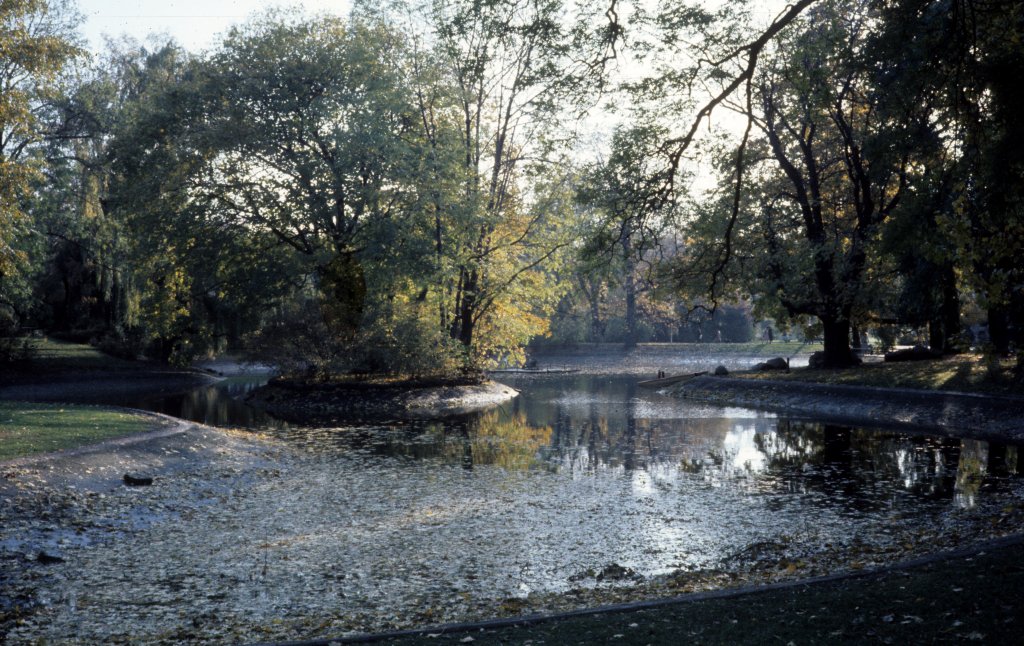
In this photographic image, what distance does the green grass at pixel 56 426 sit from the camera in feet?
48.9

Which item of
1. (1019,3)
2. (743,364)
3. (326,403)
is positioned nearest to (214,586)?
(1019,3)

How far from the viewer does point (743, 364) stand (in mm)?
60031

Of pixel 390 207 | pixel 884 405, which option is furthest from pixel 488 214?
pixel 884 405

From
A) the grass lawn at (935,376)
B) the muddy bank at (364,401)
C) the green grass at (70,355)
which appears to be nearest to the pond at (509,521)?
the grass lawn at (935,376)

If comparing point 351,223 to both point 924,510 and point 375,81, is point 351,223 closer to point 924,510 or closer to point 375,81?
point 375,81

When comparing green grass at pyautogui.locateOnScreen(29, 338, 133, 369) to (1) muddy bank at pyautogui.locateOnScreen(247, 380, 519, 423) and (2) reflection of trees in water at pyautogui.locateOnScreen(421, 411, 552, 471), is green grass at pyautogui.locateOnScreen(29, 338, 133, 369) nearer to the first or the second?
(1) muddy bank at pyautogui.locateOnScreen(247, 380, 519, 423)

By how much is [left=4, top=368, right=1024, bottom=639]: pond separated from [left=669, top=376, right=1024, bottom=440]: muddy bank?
6.50 ft

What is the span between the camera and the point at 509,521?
1219 centimetres

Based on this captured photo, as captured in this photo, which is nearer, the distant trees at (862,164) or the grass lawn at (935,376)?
the distant trees at (862,164)

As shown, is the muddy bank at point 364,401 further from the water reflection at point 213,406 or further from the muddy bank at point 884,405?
the muddy bank at point 884,405

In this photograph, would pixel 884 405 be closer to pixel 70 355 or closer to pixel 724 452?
pixel 724 452

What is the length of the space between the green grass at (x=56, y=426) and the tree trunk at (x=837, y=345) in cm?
2692

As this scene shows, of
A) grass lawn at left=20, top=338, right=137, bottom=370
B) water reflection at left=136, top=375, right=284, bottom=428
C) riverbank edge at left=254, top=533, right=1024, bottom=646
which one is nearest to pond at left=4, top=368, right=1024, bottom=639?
riverbank edge at left=254, top=533, right=1024, bottom=646

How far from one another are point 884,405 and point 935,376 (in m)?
2.38
